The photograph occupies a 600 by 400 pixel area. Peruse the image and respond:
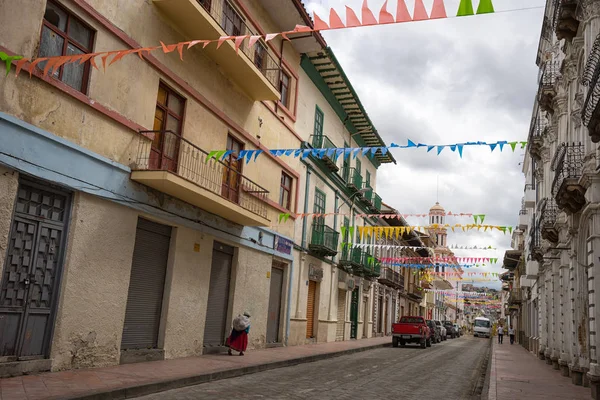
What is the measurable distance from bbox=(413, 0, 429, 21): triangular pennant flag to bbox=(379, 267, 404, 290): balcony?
32.2 m

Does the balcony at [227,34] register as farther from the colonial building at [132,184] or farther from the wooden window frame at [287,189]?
the wooden window frame at [287,189]

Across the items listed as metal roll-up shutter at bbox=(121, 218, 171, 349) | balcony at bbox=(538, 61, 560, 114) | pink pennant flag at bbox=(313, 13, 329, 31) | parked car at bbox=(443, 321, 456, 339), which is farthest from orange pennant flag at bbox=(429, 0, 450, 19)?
parked car at bbox=(443, 321, 456, 339)

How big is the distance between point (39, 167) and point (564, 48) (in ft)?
46.9

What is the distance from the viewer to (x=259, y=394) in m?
9.87

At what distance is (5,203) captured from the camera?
8.97m

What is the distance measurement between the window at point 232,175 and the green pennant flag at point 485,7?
986 cm

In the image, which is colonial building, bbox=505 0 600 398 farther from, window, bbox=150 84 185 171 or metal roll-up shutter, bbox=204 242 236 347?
metal roll-up shutter, bbox=204 242 236 347

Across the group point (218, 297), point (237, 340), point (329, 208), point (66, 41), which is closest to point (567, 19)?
point (66, 41)

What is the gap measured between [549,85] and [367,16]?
45.8ft


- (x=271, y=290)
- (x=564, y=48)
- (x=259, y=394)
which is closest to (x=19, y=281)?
(x=259, y=394)

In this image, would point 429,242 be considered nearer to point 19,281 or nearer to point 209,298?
point 209,298

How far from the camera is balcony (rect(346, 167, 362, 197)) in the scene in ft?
94.1

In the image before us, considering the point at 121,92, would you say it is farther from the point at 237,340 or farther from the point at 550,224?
the point at 550,224

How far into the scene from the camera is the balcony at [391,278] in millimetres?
39591
